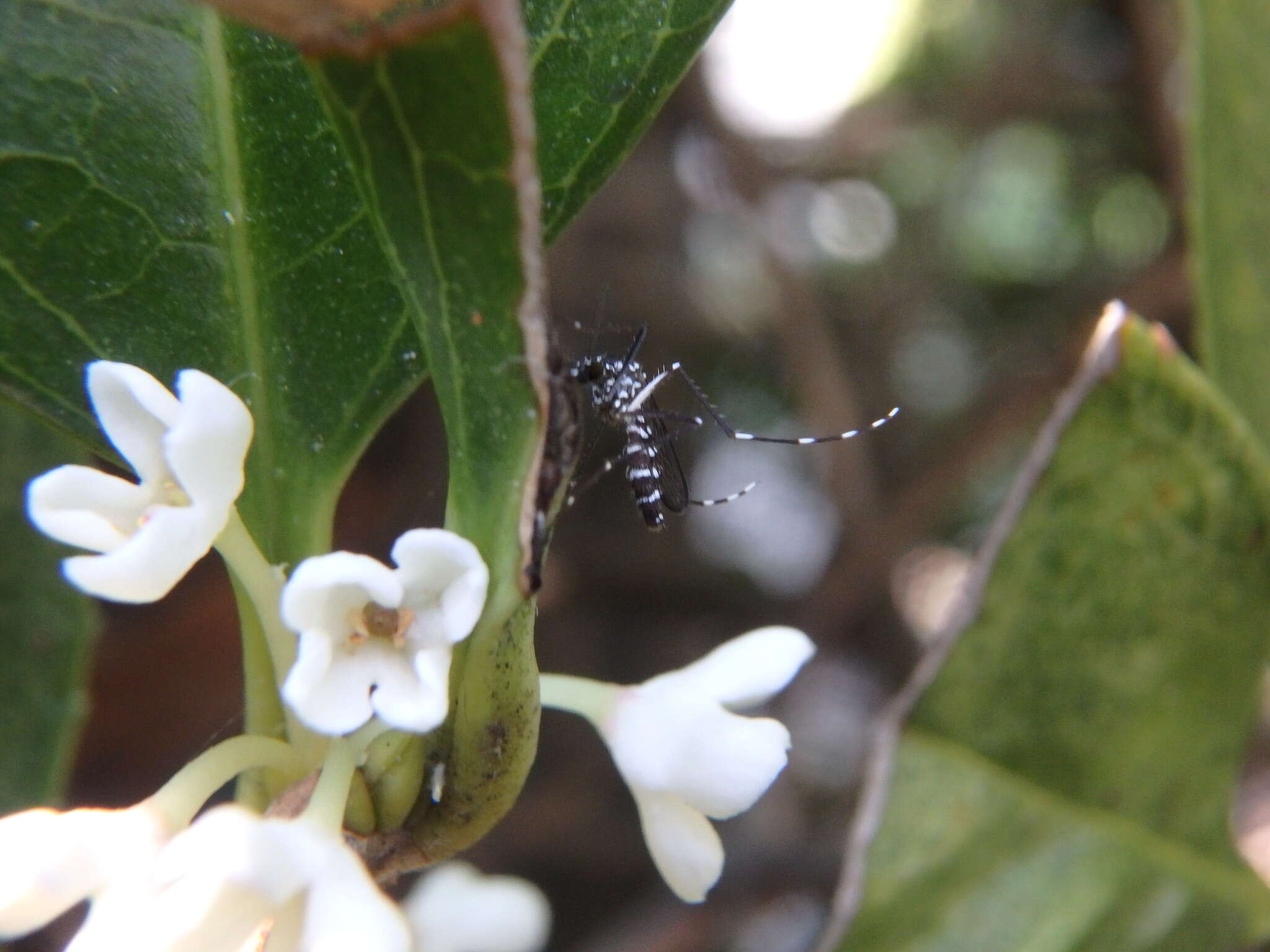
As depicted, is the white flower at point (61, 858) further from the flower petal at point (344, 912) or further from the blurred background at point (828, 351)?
the blurred background at point (828, 351)

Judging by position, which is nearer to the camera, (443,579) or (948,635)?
(443,579)

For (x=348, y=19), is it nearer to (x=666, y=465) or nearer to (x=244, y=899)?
(x=244, y=899)

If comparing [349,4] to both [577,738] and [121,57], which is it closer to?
[121,57]

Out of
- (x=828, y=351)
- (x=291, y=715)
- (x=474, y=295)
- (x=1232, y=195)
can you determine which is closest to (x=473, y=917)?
(x=291, y=715)

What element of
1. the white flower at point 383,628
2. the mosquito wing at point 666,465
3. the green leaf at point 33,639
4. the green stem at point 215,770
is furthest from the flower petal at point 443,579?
the green leaf at point 33,639

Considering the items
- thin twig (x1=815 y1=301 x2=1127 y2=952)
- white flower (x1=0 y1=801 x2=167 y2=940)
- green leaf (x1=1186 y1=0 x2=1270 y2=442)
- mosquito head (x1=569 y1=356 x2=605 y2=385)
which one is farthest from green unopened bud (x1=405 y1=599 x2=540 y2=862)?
green leaf (x1=1186 y1=0 x2=1270 y2=442)

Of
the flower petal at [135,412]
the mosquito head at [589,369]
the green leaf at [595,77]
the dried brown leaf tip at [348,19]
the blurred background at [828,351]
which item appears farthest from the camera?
the blurred background at [828,351]

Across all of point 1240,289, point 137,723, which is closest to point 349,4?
point 1240,289

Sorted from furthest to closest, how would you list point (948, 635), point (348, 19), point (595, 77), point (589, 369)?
1. point (589, 369)
2. point (948, 635)
3. point (595, 77)
4. point (348, 19)
